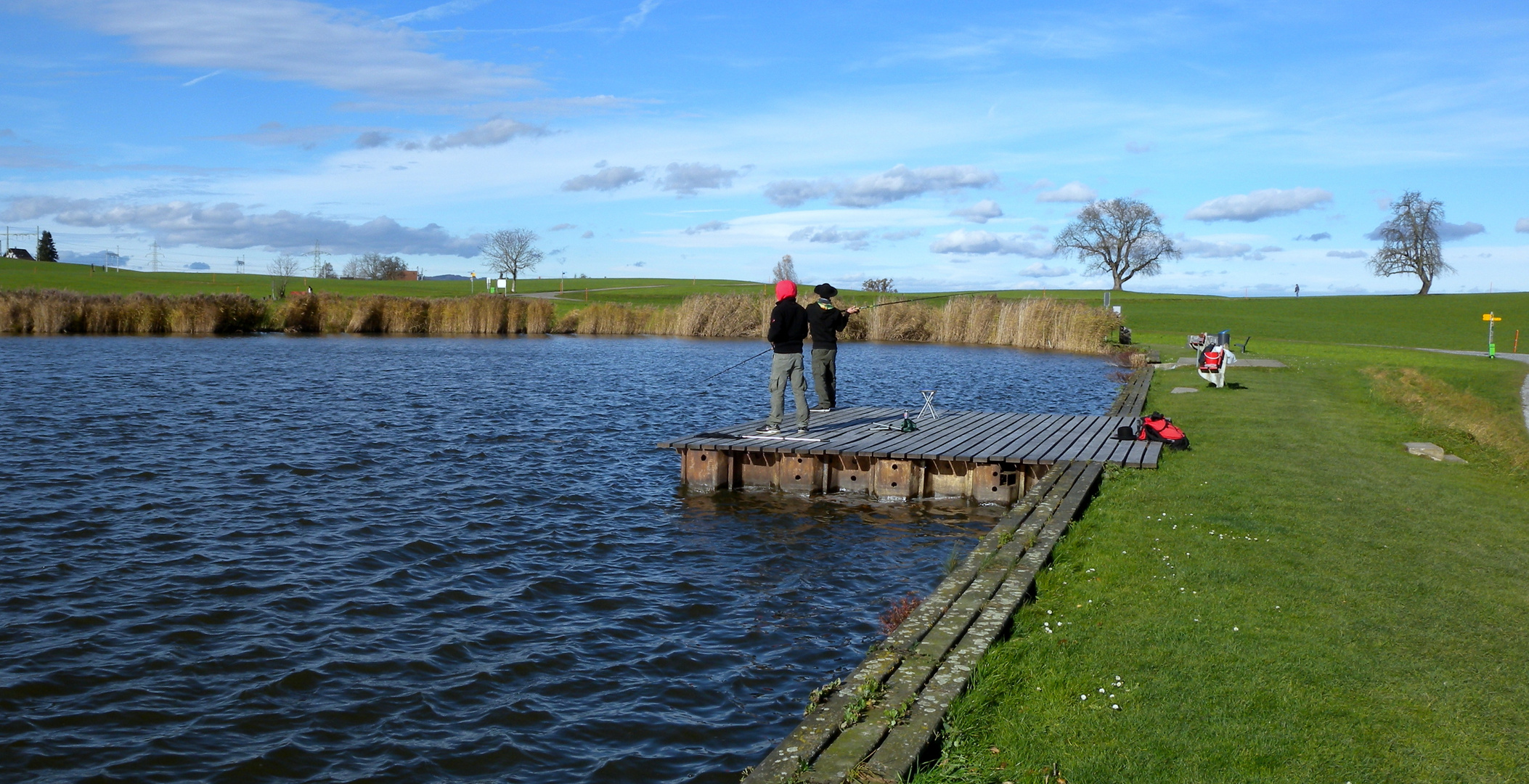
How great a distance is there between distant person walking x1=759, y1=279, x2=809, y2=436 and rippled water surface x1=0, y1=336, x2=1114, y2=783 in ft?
5.07

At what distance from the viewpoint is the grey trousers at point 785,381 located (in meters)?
15.0

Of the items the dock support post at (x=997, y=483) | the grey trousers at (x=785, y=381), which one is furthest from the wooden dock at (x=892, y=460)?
the grey trousers at (x=785, y=381)

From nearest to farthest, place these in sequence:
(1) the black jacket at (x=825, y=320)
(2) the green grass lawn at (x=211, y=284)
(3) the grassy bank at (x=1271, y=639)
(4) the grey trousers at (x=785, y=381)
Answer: (3) the grassy bank at (x=1271, y=639)
(4) the grey trousers at (x=785, y=381)
(1) the black jacket at (x=825, y=320)
(2) the green grass lawn at (x=211, y=284)

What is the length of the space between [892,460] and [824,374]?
3264 mm

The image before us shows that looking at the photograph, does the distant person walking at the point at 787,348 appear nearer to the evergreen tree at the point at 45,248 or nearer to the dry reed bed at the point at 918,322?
the dry reed bed at the point at 918,322

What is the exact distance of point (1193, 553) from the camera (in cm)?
907

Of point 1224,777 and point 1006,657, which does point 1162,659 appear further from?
point 1224,777

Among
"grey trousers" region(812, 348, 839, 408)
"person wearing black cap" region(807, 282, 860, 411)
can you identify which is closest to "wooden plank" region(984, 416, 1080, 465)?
"person wearing black cap" region(807, 282, 860, 411)

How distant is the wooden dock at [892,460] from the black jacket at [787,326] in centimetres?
139

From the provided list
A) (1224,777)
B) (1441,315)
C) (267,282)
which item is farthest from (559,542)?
(267,282)

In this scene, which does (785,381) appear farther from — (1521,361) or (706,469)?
(1521,361)

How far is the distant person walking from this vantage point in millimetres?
14562

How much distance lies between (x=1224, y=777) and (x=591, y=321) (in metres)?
57.8

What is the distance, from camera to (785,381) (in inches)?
607
